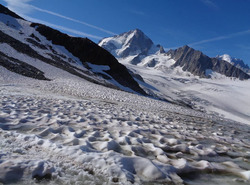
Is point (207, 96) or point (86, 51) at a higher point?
point (207, 96)

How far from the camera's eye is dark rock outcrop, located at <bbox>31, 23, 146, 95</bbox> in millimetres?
55062

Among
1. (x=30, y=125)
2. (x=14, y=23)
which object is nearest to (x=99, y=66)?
(x=14, y=23)

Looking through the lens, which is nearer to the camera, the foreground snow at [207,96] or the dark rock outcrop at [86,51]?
the dark rock outcrop at [86,51]

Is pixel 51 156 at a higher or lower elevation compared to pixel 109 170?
lower

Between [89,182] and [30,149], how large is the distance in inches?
56.9

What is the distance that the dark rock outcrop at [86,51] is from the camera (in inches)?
2168

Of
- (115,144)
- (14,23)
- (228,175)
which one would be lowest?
(115,144)

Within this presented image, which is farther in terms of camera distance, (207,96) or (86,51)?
(207,96)

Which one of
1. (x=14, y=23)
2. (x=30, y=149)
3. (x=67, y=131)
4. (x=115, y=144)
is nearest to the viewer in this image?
(x=30, y=149)

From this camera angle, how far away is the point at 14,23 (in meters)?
53.9

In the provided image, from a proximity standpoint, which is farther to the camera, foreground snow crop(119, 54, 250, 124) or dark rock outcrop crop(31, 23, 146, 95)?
foreground snow crop(119, 54, 250, 124)

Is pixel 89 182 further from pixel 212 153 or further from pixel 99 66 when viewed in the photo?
pixel 99 66

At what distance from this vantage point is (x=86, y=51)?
57406mm

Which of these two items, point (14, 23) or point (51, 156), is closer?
point (51, 156)
